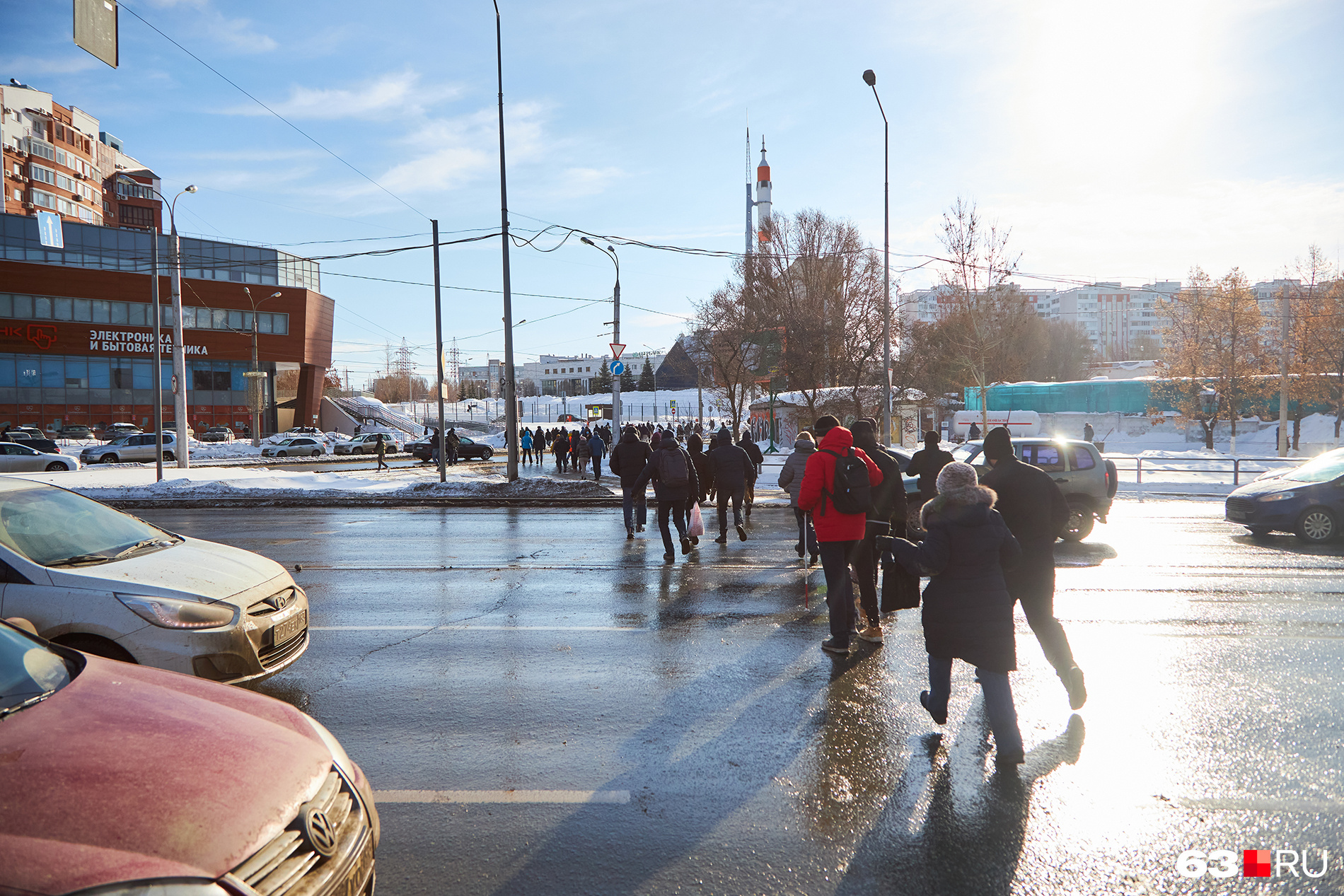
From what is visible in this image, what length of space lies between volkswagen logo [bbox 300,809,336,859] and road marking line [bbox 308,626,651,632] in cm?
469

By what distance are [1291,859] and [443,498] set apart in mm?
18648

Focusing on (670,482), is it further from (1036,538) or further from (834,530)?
(1036,538)

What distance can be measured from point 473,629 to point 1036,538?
4.69 m

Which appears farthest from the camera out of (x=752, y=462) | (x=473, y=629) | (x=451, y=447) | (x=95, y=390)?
(x=95, y=390)

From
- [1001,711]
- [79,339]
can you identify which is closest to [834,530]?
[1001,711]

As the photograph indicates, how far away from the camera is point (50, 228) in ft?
85.3

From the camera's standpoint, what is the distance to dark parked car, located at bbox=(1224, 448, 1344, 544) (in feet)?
39.8

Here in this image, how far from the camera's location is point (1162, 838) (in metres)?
3.50

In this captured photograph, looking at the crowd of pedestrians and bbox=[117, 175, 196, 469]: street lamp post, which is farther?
bbox=[117, 175, 196, 469]: street lamp post

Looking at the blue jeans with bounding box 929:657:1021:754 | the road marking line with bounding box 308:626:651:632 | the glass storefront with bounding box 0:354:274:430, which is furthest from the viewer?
the glass storefront with bounding box 0:354:274:430

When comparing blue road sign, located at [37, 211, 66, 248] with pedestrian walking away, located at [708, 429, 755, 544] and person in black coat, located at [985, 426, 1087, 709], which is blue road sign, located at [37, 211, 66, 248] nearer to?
pedestrian walking away, located at [708, 429, 755, 544]

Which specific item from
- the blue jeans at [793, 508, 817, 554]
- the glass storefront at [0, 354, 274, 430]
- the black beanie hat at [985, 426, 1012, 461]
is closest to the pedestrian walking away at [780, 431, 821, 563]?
the blue jeans at [793, 508, 817, 554]

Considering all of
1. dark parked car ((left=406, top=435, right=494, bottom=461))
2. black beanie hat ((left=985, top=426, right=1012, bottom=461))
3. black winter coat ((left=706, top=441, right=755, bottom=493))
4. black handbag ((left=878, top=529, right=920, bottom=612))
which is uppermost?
black beanie hat ((left=985, top=426, right=1012, bottom=461))

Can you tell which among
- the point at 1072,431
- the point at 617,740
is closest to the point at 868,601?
the point at 617,740
